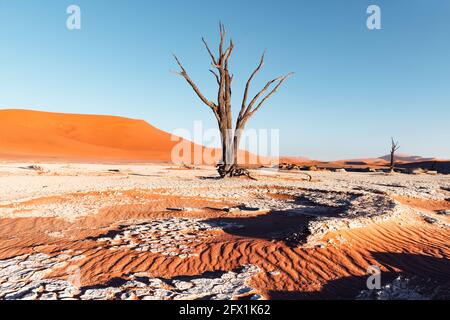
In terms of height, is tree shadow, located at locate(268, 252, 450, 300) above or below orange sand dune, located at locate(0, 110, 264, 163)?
below

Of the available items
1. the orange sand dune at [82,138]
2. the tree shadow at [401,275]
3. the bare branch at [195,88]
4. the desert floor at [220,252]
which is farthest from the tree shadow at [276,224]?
the orange sand dune at [82,138]

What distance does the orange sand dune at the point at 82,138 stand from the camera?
52406mm

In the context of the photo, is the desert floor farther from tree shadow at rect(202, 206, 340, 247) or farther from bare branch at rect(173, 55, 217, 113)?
bare branch at rect(173, 55, 217, 113)

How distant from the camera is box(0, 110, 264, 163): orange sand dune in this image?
2063 inches

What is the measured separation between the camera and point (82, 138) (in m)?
70.8

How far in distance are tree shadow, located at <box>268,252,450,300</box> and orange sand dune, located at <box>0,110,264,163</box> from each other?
45.9 m

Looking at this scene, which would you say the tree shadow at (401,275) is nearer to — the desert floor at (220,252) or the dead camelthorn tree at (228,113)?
the desert floor at (220,252)

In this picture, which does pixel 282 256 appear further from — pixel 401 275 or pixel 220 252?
pixel 401 275

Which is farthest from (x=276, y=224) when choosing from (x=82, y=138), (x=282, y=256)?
(x=82, y=138)

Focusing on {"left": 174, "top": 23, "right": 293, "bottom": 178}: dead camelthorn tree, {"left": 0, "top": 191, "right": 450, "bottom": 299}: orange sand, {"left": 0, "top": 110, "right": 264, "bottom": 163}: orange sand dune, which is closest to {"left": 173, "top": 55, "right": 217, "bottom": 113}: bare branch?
{"left": 174, "top": 23, "right": 293, "bottom": 178}: dead camelthorn tree

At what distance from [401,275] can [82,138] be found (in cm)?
7587

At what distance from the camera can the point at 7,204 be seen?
9469 mm
